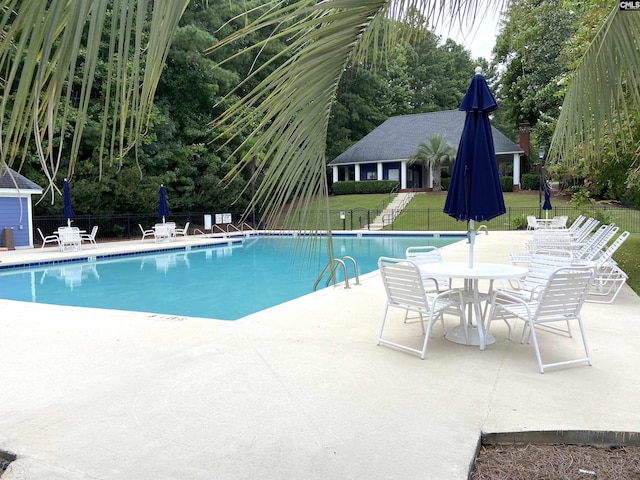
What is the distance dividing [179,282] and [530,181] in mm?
27372

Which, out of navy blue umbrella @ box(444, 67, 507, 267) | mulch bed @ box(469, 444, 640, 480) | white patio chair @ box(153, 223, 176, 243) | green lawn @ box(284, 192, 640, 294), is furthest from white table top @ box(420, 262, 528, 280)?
green lawn @ box(284, 192, 640, 294)

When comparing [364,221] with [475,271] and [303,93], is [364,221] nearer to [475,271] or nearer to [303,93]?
[475,271]

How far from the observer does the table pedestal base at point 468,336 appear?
490 centimetres

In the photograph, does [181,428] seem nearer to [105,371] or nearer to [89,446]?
[89,446]

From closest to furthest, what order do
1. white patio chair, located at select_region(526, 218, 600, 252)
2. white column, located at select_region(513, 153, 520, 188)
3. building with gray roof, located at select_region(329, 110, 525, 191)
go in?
white patio chair, located at select_region(526, 218, 600, 252) < white column, located at select_region(513, 153, 520, 188) < building with gray roof, located at select_region(329, 110, 525, 191)

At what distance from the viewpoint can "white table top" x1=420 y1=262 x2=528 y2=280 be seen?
467 centimetres

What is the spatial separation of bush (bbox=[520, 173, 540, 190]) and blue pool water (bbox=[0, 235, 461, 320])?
1896 centimetres

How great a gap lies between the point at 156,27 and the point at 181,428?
2.75 metres

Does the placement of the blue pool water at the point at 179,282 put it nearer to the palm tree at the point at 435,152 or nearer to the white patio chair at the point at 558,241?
the white patio chair at the point at 558,241

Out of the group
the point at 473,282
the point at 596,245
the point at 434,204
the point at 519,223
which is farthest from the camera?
the point at 434,204

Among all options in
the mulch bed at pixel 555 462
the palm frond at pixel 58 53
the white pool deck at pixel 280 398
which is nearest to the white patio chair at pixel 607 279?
the white pool deck at pixel 280 398

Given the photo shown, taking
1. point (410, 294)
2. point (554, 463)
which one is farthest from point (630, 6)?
point (410, 294)

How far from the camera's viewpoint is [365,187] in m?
35.7

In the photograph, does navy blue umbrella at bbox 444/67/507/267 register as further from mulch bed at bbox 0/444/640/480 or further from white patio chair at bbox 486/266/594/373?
mulch bed at bbox 0/444/640/480
